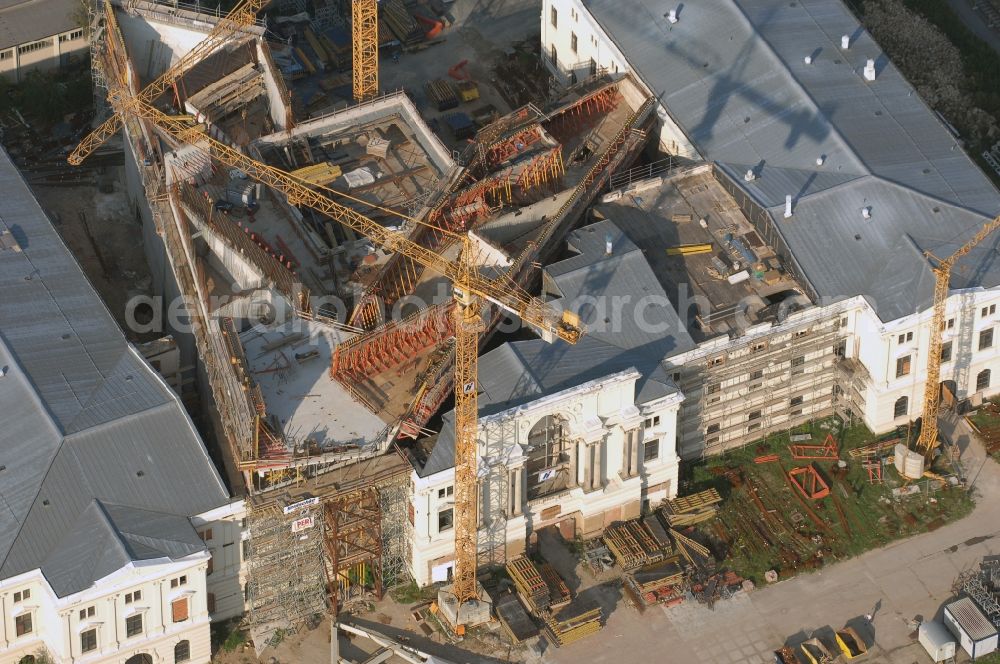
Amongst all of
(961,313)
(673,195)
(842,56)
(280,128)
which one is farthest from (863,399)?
(280,128)

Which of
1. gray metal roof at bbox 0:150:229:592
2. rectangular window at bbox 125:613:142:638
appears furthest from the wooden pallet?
rectangular window at bbox 125:613:142:638

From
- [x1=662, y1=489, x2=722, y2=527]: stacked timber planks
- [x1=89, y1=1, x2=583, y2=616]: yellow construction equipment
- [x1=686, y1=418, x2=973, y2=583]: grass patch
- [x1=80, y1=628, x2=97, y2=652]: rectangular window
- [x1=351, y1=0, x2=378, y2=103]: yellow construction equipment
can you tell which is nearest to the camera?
[x1=80, y1=628, x2=97, y2=652]: rectangular window

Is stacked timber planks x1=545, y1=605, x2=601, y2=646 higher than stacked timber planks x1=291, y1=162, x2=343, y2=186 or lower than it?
lower

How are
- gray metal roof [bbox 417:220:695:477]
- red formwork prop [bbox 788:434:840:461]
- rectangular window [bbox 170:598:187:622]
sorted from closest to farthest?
rectangular window [bbox 170:598:187:622] → gray metal roof [bbox 417:220:695:477] → red formwork prop [bbox 788:434:840:461]

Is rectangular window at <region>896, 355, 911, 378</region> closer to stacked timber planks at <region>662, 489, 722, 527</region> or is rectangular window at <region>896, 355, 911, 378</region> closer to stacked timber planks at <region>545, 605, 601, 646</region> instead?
stacked timber planks at <region>662, 489, 722, 527</region>

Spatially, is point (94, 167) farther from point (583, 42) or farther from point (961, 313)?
point (961, 313)

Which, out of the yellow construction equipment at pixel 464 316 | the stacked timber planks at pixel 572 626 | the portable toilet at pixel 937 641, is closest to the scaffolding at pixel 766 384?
the yellow construction equipment at pixel 464 316
